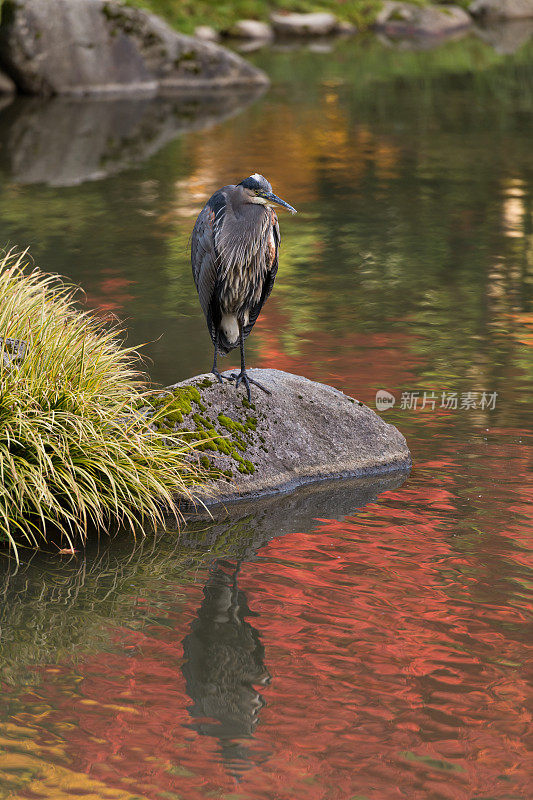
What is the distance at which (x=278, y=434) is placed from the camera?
637 cm

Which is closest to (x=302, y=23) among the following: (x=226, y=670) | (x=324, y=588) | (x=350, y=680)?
(x=324, y=588)

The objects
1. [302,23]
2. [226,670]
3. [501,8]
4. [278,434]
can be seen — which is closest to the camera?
[226,670]

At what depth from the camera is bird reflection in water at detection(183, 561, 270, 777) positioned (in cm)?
427

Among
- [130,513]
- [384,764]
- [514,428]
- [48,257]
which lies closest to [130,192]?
[48,257]

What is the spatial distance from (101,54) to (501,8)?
19155 mm

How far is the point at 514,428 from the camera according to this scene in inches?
280

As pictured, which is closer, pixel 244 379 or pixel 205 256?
pixel 205 256

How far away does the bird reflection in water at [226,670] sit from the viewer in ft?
14.0

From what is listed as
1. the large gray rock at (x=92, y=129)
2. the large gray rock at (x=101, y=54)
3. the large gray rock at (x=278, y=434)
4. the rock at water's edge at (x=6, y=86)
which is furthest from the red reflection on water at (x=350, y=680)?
the rock at water's edge at (x=6, y=86)

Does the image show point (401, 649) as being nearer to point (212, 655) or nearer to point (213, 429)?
point (212, 655)

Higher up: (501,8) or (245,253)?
(245,253)

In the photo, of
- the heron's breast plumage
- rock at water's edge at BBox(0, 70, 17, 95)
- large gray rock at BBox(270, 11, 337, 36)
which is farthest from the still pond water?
large gray rock at BBox(270, 11, 337, 36)

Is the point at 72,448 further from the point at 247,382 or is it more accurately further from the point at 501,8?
the point at 501,8

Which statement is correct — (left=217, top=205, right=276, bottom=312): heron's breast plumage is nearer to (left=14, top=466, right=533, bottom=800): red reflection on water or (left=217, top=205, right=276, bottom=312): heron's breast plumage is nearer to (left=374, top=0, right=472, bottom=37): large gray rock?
(left=14, top=466, right=533, bottom=800): red reflection on water
